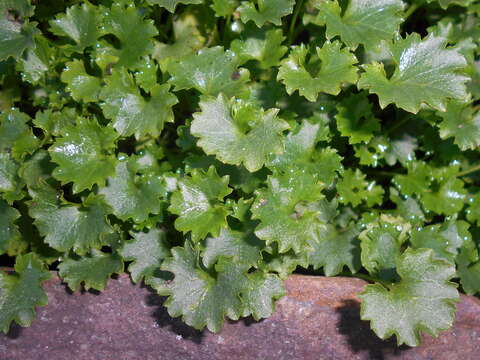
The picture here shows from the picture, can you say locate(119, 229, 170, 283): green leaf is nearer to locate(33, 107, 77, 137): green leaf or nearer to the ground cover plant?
the ground cover plant

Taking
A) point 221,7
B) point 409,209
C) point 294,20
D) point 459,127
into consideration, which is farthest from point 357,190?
point 221,7

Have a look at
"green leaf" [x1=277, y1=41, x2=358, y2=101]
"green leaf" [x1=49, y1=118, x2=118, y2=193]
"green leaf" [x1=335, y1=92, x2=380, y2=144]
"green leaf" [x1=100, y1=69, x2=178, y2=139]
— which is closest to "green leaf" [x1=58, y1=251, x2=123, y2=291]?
"green leaf" [x1=49, y1=118, x2=118, y2=193]

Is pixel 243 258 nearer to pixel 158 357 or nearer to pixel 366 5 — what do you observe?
pixel 158 357

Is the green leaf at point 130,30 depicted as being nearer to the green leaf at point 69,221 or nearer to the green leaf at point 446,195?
the green leaf at point 69,221

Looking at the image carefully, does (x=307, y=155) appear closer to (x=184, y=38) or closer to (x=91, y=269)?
(x=184, y=38)

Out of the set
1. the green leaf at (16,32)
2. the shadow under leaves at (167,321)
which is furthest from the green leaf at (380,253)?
the green leaf at (16,32)

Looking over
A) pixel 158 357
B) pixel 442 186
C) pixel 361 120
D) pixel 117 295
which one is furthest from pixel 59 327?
pixel 442 186
